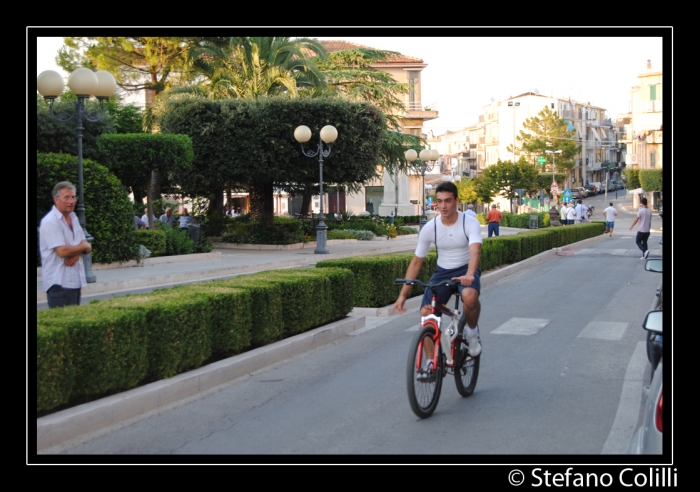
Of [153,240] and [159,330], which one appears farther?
[153,240]

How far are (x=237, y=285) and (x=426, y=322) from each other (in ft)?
10.8

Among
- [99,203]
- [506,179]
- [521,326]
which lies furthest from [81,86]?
[506,179]

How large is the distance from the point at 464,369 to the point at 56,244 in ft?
12.8

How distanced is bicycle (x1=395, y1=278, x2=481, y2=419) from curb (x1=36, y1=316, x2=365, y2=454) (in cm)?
213

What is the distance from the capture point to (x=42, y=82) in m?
16.8

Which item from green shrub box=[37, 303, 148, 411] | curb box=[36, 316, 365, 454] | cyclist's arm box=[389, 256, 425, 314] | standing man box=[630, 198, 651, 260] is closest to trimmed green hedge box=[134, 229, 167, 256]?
standing man box=[630, 198, 651, 260]

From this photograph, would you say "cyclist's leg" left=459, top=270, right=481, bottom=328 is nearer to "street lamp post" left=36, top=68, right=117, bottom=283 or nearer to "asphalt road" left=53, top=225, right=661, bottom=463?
"asphalt road" left=53, top=225, right=661, bottom=463

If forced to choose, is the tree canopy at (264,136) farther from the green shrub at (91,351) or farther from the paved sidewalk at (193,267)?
the green shrub at (91,351)

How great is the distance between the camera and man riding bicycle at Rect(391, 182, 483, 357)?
6898 mm

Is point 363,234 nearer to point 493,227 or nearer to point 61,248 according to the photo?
point 493,227

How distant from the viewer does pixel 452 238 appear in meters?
7.09

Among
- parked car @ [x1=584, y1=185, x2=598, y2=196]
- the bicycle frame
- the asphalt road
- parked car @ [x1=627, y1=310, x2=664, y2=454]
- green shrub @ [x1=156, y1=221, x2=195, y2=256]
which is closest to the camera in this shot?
parked car @ [x1=627, y1=310, x2=664, y2=454]
